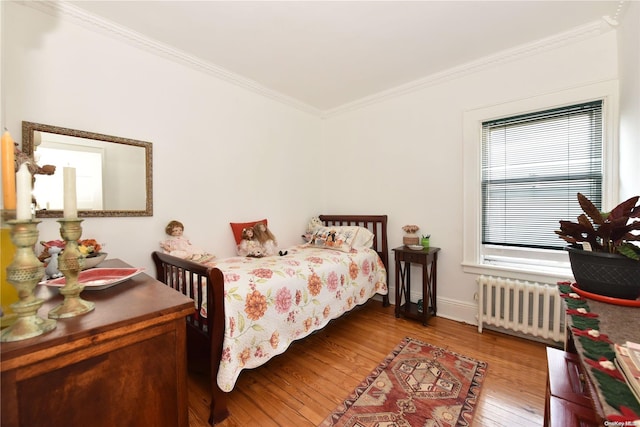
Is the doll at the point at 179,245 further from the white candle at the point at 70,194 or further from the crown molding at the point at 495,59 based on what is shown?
the crown molding at the point at 495,59

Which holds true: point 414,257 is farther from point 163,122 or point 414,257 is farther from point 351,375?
point 163,122

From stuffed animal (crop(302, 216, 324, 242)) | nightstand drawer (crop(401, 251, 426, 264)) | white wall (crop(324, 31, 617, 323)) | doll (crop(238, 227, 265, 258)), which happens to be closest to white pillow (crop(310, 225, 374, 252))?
stuffed animal (crop(302, 216, 324, 242))

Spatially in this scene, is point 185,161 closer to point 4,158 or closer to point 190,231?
point 190,231

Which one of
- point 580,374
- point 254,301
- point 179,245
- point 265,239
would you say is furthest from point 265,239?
point 580,374

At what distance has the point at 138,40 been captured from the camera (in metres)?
2.06

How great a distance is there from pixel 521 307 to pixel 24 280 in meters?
3.11

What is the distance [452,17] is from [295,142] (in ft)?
6.77

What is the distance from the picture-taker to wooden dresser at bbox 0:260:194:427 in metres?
0.63

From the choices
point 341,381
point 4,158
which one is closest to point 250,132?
point 4,158

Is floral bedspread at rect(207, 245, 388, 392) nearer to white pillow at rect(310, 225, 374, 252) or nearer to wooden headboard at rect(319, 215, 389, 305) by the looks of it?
white pillow at rect(310, 225, 374, 252)

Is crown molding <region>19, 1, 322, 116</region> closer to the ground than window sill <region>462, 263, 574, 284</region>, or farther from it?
farther from it

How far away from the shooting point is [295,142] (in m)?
3.41

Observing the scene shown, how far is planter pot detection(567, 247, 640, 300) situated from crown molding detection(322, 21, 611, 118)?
Answer: 2.04 meters

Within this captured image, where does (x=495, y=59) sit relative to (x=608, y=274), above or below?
above
